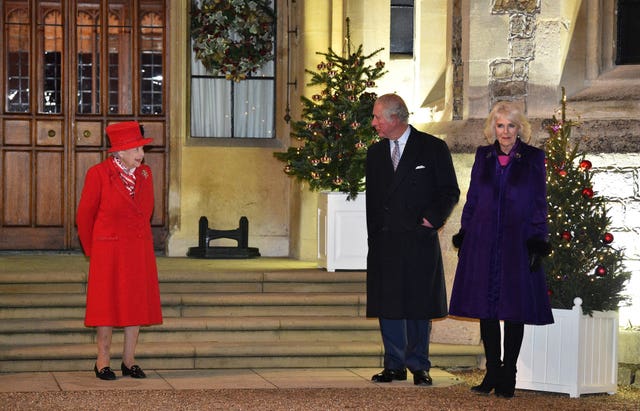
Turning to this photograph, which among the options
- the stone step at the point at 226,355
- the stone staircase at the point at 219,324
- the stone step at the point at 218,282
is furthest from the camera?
the stone step at the point at 218,282

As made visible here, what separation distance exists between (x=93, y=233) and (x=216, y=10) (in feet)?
16.8

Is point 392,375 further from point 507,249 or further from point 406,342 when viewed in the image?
point 507,249

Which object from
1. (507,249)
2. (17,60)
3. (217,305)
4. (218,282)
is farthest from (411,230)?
(17,60)

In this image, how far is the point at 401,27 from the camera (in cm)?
1205

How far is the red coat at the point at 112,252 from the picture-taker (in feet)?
25.3

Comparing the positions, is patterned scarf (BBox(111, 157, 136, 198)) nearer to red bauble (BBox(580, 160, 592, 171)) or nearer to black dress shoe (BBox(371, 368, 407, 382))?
black dress shoe (BBox(371, 368, 407, 382))

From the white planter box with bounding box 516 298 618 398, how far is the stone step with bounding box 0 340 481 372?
1.19m

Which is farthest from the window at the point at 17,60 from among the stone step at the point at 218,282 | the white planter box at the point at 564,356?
the white planter box at the point at 564,356

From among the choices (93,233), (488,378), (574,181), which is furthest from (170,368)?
(574,181)

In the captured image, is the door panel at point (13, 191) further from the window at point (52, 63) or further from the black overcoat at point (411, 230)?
the black overcoat at point (411, 230)

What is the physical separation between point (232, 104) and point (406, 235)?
17.8ft

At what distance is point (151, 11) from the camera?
41.0ft

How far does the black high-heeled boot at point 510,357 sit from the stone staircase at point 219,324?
1.57m

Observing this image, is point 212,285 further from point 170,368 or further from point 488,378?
point 488,378
